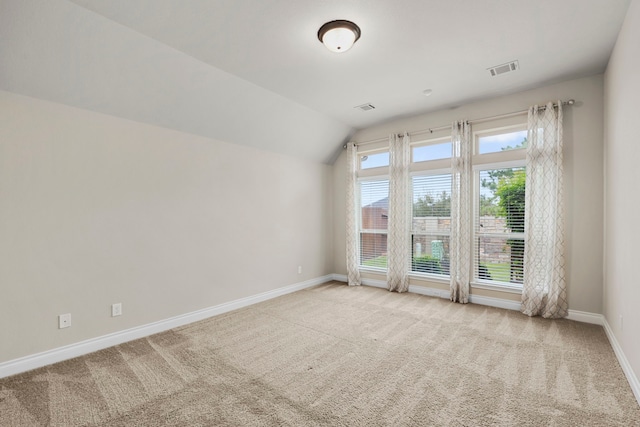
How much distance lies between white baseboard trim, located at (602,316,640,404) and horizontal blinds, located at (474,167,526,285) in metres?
1.06

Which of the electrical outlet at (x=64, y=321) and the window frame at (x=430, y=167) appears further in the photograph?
the window frame at (x=430, y=167)

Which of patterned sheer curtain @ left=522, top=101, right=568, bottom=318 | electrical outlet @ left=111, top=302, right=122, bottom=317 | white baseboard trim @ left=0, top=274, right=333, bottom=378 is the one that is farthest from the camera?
patterned sheer curtain @ left=522, top=101, right=568, bottom=318

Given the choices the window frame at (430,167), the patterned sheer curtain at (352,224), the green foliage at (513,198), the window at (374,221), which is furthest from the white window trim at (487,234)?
the patterned sheer curtain at (352,224)

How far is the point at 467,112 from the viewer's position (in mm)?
4332

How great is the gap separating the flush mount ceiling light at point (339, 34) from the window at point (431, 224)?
112 inches

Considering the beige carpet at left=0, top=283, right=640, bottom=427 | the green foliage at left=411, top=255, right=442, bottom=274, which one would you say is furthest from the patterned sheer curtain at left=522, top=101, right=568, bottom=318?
the green foliage at left=411, top=255, right=442, bottom=274

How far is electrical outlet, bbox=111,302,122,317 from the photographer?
300 cm

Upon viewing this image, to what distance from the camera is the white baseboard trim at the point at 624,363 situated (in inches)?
82.2

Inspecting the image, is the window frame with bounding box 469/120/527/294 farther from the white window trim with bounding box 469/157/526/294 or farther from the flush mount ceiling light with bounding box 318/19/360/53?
the flush mount ceiling light with bounding box 318/19/360/53

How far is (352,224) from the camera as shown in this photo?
18.1ft

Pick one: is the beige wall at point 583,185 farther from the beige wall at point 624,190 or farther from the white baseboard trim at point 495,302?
the white baseboard trim at point 495,302

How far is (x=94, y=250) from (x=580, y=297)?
5.50 m

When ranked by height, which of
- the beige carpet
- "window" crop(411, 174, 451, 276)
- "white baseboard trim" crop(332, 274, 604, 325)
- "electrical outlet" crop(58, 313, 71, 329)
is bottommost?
the beige carpet

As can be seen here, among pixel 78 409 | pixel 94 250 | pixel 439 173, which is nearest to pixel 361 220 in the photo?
pixel 439 173
